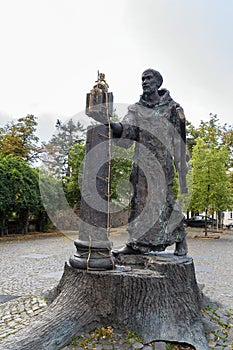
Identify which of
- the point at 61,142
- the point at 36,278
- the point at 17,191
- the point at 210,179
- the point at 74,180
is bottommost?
the point at 36,278

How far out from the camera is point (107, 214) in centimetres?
347

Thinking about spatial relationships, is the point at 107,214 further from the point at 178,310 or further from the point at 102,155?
the point at 178,310

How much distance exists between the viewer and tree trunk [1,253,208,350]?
10.0 feet

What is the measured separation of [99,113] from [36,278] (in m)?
4.79

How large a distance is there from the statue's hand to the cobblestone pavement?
2.44 metres

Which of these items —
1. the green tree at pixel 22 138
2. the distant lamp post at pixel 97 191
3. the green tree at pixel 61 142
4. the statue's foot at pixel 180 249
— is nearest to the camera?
the distant lamp post at pixel 97 191

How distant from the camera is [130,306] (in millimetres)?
3211

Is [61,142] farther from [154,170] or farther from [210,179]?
[210,179]

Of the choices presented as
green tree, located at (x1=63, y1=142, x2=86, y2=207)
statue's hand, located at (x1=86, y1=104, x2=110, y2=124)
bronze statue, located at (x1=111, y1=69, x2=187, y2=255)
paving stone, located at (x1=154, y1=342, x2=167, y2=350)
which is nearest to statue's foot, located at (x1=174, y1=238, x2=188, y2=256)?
bronze statue, located at (x1=111, y1=69, x2=187, y2=255)

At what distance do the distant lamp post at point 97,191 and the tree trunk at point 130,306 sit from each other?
0.16 metres

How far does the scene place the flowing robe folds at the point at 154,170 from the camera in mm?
3875

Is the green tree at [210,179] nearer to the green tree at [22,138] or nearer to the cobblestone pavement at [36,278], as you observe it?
the cobblestone pavement at [36,278]

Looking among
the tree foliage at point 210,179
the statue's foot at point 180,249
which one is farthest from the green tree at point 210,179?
the statue's foot at point 180,249

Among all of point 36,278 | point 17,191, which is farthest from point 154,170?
point 17,191
